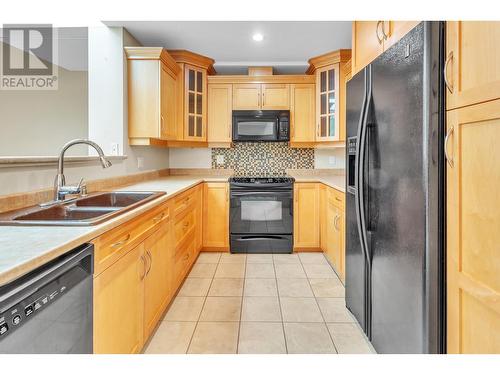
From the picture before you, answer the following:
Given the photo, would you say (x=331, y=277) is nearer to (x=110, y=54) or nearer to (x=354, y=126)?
(x=354, y=126)

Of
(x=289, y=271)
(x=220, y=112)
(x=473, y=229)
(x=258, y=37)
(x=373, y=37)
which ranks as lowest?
(x=289, y=271)

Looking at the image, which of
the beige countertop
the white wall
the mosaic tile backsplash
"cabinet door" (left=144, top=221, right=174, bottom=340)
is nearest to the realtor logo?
the white wall

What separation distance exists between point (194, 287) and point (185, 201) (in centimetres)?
75

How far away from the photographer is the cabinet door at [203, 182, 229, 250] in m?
3.80

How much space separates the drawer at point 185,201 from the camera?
2603mm

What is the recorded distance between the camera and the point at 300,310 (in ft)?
7.77

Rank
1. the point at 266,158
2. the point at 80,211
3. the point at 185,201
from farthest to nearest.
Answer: the point at 266,158 < the point at 185,201 < the point at 80,211

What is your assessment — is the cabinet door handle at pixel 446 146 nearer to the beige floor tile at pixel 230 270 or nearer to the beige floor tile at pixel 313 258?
the beige floor tile at pixel 230 270

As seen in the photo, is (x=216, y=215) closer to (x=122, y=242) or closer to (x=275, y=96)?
(x=275, y=96)

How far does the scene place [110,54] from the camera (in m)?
2.94

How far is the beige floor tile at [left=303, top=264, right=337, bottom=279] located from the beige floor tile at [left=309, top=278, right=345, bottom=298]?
0.09 m

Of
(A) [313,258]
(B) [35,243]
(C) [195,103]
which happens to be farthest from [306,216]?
(B) [35,243]
